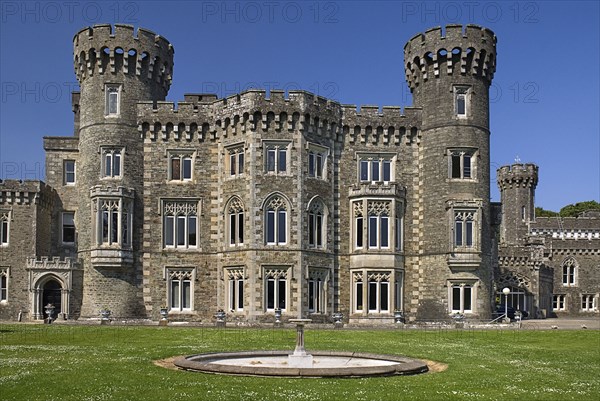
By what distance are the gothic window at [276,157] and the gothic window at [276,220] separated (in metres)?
1.68

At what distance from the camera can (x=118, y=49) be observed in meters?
49.3

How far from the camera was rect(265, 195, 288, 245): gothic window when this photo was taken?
152ft

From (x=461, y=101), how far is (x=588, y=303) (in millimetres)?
39075

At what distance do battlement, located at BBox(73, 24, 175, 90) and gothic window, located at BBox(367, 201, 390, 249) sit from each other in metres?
16.7

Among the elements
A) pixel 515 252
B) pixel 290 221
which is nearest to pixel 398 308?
pixel 290 221

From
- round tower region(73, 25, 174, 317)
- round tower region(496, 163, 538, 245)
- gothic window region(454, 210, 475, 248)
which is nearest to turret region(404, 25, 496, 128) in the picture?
gothic window region(454, 210, 475, 248)

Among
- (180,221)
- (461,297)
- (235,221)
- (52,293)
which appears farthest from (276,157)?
(52,293)

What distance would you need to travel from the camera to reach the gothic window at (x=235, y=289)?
4678 centimetres

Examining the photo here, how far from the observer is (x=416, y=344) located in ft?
105

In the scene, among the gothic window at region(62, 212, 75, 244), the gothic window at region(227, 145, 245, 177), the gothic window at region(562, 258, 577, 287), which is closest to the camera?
the gothic window at region(227, 145, 245, 177)

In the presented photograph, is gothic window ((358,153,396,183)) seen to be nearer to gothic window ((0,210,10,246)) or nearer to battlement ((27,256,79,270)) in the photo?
battlement ((27,256,79,270))

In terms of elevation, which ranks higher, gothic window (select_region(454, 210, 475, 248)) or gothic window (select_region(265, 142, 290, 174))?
gothic window (select_region(265, 142, 290, 174))

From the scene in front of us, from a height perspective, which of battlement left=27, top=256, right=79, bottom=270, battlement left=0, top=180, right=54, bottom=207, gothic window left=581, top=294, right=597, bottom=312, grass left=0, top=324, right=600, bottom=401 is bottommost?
gothic window left=581, top=294, right=597, bottom=312

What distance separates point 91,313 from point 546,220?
62288mm
